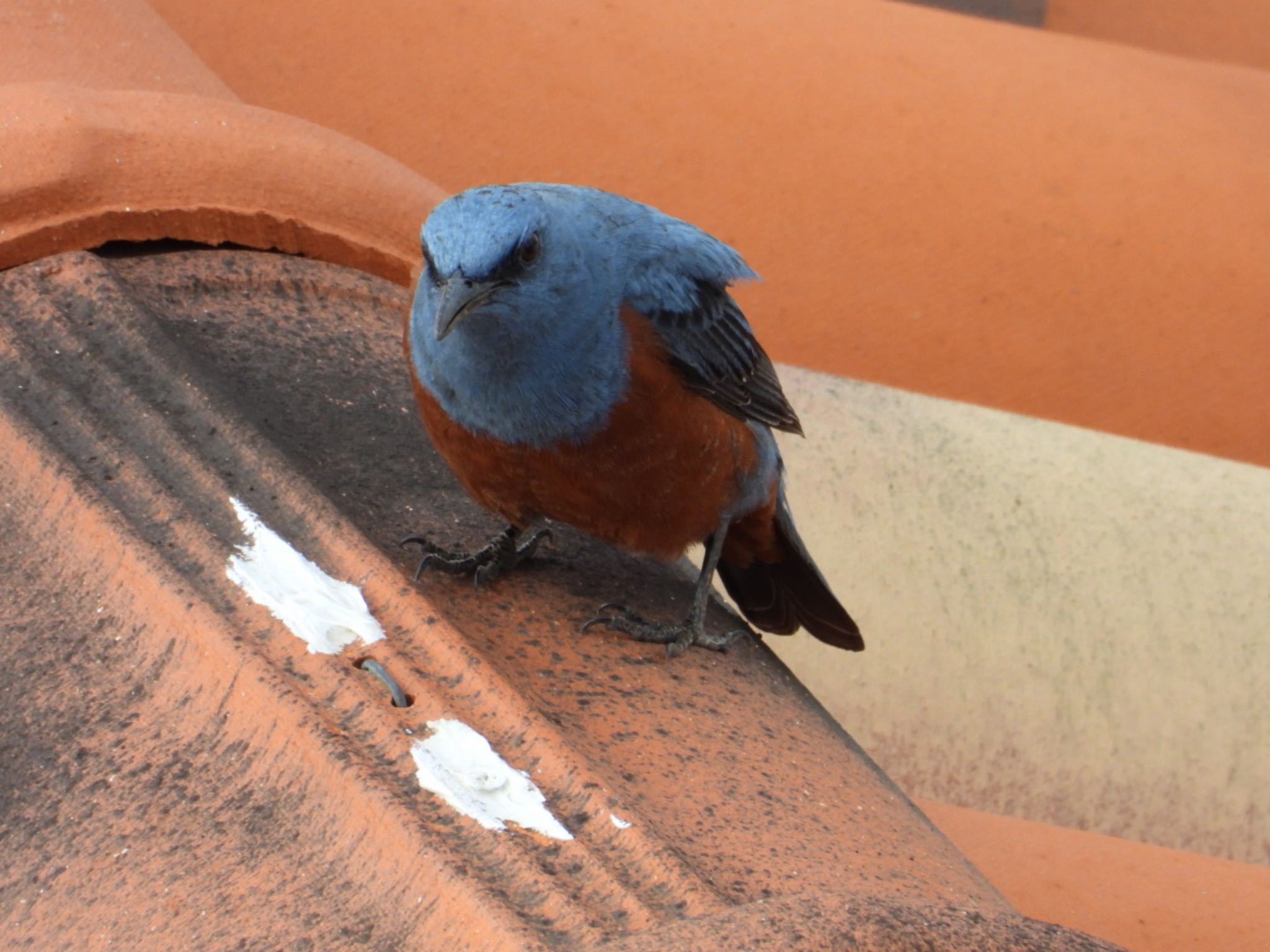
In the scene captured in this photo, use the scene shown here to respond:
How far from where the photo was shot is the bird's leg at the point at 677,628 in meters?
2.32

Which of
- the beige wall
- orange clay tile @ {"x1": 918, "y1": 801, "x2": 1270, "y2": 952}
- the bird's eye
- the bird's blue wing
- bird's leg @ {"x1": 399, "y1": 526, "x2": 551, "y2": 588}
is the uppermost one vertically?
the bird's eye

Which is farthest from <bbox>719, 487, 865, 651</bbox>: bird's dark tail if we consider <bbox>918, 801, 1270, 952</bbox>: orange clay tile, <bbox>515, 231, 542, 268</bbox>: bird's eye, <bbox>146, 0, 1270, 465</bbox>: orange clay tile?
<bbox>146, 0, 1270, 465</bbox>: orange clay tile

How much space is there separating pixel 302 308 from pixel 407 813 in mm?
1494

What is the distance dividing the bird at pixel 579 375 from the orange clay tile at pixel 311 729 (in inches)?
5.9

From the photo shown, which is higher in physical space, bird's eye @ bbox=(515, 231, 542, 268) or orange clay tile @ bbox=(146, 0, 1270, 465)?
bird's eye @ bbox=(515, 231, 542, 268)

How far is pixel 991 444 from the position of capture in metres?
4.26

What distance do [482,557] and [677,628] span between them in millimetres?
377

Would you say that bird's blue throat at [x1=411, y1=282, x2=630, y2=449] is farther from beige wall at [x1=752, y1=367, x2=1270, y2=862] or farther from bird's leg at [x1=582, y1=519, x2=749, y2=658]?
beige wall at [x1=752, y1=367, x2=1270, y2=862]

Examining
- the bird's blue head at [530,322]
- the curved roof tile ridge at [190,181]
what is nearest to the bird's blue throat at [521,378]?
the bird's blue head at [530,322]

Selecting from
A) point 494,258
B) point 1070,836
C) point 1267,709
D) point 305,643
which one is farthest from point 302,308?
point 1267,709

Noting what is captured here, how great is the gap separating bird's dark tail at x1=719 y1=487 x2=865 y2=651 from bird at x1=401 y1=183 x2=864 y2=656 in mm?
510

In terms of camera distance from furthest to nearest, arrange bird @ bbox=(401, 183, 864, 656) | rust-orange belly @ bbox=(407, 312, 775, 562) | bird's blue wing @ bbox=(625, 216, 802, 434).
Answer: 1. bird's blue wing @ bbox=(625, 216, 802, 434)
2. rust-orange belly @ bbox=(407, 312, 775, 562)
3. bird @ bbox=(401, 183, 864, 656)

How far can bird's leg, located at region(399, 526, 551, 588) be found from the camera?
231cm

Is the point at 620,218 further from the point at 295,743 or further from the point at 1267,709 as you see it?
the point at 1267,709
